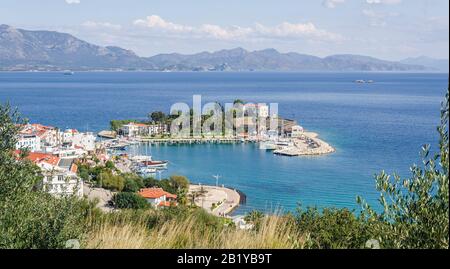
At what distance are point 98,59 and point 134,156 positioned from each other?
27770 millimetres

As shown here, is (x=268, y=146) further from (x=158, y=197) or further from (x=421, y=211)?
(x=421, y=211)

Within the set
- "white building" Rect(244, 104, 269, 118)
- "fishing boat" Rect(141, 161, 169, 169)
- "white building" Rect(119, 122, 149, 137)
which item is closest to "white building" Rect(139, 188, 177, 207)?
"fishing boat" Rect(141, 161, 169, 169)

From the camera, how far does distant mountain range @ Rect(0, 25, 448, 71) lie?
3312 cm

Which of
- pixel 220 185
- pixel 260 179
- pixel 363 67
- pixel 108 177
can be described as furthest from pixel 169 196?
pixel 363 67

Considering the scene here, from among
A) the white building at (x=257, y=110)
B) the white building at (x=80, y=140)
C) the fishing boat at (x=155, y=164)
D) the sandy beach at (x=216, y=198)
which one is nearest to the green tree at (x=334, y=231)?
the sandy beach at (x=216, y=198)

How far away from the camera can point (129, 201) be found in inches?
569

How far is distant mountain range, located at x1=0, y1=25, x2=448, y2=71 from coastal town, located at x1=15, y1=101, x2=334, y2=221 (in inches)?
213

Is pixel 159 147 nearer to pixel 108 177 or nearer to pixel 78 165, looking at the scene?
pixel 78 165

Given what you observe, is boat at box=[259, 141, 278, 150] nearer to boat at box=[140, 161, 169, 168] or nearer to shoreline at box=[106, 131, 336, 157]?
shoreline at box=[106, 131, 336, 157]

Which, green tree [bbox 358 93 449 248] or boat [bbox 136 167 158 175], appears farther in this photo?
boat [bbox 136 167 158 175]

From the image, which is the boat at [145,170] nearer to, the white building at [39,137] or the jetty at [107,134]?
the white building at [39,137]
